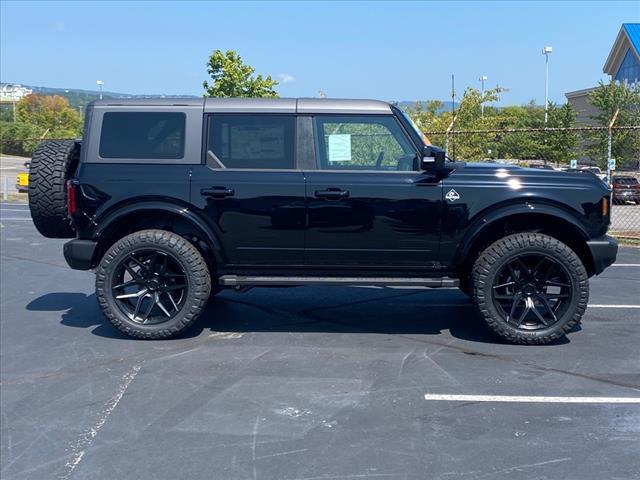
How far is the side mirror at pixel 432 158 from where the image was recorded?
5.54 meters

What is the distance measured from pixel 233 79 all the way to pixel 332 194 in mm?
18624

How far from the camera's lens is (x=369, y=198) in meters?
5.72

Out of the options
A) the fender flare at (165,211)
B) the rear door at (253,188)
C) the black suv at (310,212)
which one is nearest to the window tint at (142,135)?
the black suv at (310,212)

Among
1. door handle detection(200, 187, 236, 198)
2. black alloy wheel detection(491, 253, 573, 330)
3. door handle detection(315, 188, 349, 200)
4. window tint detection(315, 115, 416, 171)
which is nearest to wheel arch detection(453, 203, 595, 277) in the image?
black alloy wheel detection(491, 253, 573, 330)

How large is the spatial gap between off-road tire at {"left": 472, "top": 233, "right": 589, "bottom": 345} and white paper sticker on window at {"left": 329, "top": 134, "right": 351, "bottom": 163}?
1.40 meters

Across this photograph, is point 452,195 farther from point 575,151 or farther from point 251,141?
point 575,151

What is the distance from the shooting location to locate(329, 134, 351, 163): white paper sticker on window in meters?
5.89

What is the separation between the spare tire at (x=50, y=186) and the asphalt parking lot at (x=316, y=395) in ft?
3.30

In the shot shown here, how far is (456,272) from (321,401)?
2.02 m

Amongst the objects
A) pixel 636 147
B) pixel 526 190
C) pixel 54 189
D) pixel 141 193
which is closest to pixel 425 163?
pixel 526 190

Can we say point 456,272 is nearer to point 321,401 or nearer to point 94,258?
point 321,401

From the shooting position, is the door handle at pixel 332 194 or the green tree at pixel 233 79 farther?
the green tree at pixel 233 79

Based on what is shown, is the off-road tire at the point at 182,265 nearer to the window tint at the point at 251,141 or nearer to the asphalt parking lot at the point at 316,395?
the asphalt parking lot at the point at 316,395

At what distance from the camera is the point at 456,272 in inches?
237
